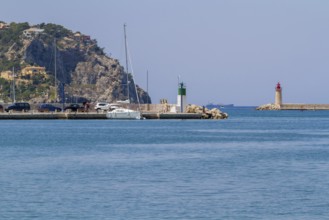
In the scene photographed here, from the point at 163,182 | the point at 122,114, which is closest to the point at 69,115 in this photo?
the point at 122,114

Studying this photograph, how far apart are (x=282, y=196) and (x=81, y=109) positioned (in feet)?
368

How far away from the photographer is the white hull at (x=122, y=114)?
140250 millimetres

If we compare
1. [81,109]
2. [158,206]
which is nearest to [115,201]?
[158,206]

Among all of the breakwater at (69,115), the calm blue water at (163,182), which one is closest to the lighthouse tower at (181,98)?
the breakwater at (69,115)

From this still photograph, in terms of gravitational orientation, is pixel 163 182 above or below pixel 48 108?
below

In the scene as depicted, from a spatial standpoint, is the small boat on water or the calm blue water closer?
the calm blue water

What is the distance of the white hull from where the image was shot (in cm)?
14025

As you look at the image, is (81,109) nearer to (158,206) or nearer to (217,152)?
(217,152)

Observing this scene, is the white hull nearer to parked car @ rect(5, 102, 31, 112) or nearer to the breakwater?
the breakwater

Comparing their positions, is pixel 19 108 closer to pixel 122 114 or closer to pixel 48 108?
pixel 48 108

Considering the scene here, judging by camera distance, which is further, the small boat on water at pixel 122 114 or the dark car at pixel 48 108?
the dark car at pixel 48 108

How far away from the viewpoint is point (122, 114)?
140875 millimetres

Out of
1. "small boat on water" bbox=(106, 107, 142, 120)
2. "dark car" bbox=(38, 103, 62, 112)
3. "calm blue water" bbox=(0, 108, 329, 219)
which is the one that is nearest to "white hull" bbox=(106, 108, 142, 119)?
"small boat on water" bbox=(106, 107, 142, 120)

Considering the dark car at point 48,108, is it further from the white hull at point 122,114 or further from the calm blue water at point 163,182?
the calm blue water at point 163,182
